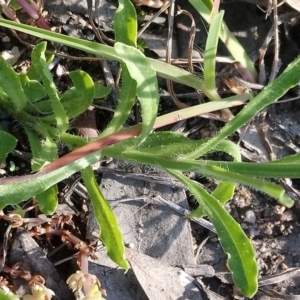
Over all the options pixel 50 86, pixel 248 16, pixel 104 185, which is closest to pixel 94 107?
pixel 104 185

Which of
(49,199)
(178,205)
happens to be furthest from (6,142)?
(178,205)

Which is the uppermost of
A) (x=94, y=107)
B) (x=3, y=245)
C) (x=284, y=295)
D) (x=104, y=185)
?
(x=94, y=107)

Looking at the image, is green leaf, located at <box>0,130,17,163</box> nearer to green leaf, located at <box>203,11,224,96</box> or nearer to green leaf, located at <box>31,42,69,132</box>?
green leaf, located at <box>31,42,69,132</box>

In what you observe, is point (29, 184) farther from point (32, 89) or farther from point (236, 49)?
point (236, 49)

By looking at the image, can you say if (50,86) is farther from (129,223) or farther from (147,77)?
(129,223)

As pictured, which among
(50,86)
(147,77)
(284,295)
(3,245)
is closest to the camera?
(147,77)

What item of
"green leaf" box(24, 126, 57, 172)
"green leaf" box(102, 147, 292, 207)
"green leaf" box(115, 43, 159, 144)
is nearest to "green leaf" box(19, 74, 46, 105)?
"green leaf" box(24, 126, 57, 172)
